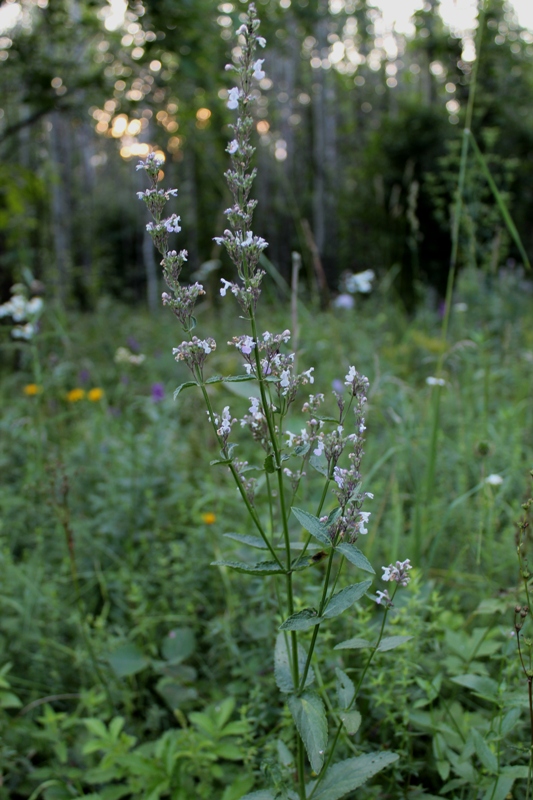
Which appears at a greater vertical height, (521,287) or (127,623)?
(521,287)

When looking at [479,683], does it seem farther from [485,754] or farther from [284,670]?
[284,670]

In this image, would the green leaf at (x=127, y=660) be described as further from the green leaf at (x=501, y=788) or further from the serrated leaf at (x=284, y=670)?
the green leaf at (x=501, y=788)

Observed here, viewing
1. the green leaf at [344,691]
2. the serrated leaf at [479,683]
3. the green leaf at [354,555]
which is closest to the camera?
the green leaf at [354,555]

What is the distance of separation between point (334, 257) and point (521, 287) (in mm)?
5012

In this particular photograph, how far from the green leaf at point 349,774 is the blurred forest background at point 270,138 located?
1.09m

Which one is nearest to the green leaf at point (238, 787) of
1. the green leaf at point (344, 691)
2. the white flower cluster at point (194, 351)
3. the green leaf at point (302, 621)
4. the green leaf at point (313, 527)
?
the green leaf at point (344, 691)

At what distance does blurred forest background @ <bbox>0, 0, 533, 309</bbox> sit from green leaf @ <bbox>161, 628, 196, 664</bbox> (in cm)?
137

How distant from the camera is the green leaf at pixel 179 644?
1.83 m

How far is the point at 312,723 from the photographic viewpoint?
3.41ft

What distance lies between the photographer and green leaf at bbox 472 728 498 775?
3.91 ft

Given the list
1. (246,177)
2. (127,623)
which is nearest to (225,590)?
(127,623)

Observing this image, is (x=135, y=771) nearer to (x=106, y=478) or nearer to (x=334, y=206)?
(x=106, y=478)

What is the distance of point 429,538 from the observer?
7.20 feet

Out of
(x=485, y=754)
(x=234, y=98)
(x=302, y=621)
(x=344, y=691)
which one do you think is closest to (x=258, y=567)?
(x=302, y=621)
